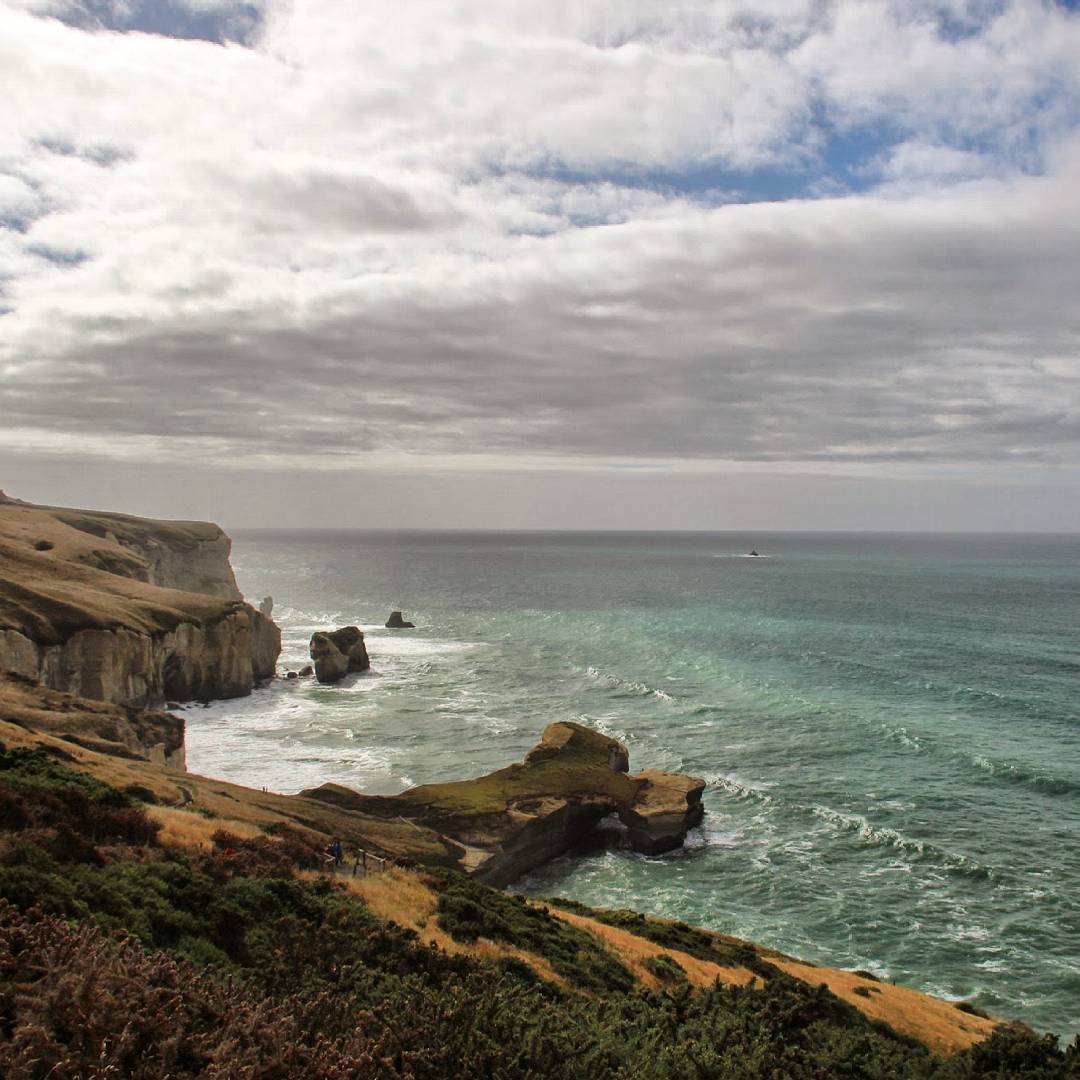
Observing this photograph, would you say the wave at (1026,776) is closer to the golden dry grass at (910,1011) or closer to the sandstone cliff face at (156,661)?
the golden dry grass at (910,1011)

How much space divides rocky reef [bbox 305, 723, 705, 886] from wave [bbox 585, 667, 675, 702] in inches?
1103

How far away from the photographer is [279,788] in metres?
53.5

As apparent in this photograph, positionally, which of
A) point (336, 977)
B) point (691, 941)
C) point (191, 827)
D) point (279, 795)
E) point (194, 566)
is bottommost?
point (691, 941)

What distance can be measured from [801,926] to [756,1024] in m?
20.2

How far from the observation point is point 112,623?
60.9 meters

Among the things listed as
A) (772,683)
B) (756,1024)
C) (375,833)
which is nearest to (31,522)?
(375,833)

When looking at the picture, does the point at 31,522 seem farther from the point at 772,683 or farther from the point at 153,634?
the point at 772,683

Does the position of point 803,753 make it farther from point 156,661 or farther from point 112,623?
point 112,623

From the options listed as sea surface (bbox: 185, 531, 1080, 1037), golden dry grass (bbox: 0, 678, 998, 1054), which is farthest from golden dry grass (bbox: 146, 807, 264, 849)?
sea surface (bbox: 185, 531, 1080, 1037)

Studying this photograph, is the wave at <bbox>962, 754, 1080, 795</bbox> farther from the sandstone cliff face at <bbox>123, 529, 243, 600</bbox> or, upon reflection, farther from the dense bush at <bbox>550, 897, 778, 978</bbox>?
the sandstone cliff face at <bbox>123, 529, 243, 600</bbox>

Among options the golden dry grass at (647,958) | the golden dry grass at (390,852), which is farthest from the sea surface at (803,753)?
the golden dry grass at (647,958)

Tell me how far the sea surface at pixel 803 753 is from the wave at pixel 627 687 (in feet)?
1.51

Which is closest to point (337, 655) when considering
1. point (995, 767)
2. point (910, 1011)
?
point (995, 767)

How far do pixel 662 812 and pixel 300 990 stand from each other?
34254mm
